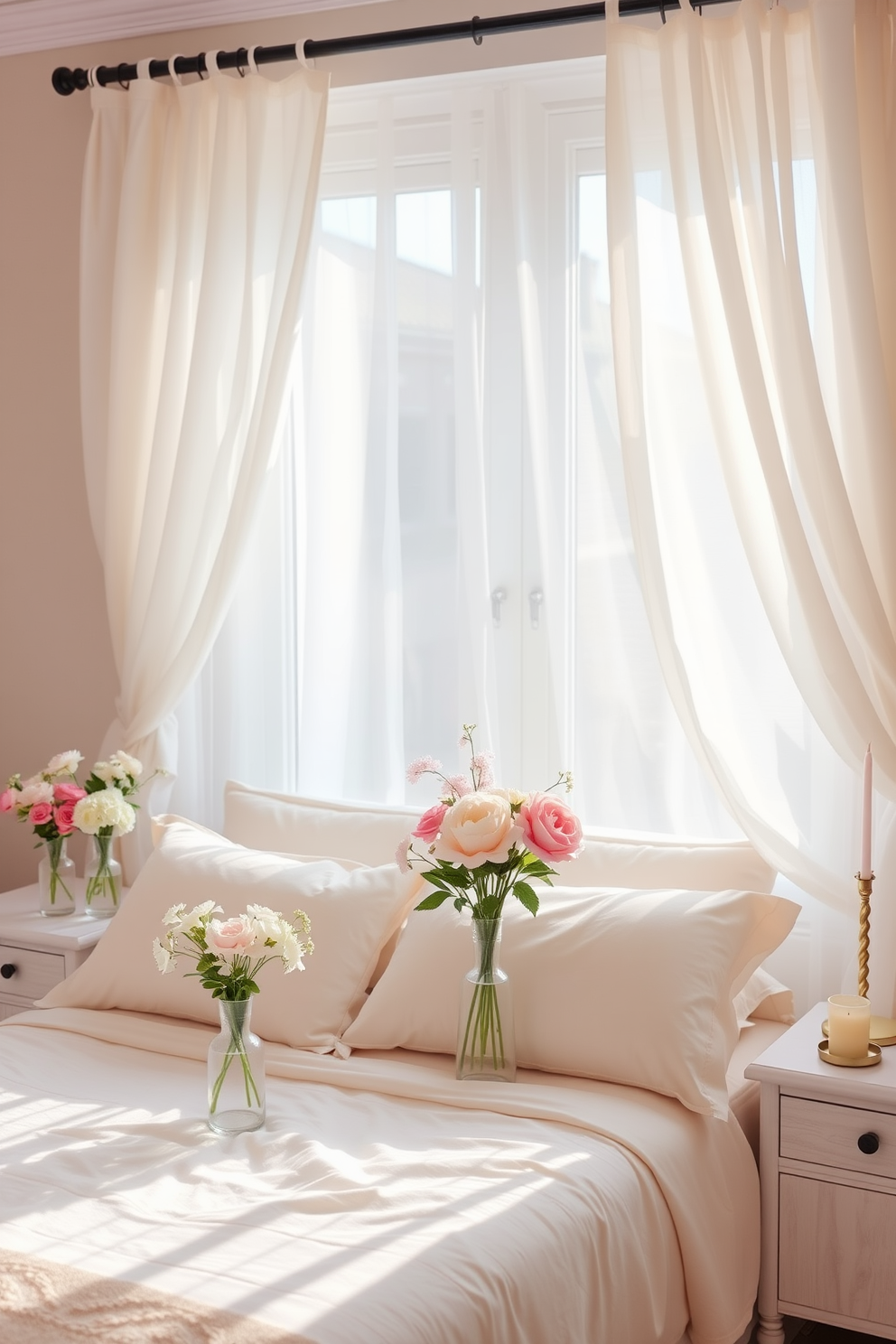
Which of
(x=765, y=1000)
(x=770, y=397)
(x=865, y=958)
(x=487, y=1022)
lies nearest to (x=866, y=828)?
(x=865, y=958)

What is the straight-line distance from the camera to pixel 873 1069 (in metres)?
2.37

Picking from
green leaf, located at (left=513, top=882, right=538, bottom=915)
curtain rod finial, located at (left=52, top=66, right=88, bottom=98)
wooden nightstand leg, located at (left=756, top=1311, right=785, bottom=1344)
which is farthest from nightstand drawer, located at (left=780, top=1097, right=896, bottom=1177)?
curtain rod finial, located at (left=52, top=66, right=88, bottom=98)

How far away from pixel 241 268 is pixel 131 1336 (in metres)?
2.43

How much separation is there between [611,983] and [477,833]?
1.19 feet

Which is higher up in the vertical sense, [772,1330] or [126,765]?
[126,765]

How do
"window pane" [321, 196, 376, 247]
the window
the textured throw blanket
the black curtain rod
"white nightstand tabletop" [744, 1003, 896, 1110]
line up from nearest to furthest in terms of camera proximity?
the textured throw blanket
"white nightstand tabletop" [744, 1003, 896, 1110]
the black curtain rod
the window
"window pane" [321, 196, 376, 247]

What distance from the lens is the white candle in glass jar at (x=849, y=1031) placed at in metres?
2.39

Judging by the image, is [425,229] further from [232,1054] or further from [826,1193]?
[826,1193]

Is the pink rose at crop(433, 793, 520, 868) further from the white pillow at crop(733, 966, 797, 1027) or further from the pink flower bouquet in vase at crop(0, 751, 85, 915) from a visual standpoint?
the pink flower bouquet in vase at crop(0, 751, 85, 915)

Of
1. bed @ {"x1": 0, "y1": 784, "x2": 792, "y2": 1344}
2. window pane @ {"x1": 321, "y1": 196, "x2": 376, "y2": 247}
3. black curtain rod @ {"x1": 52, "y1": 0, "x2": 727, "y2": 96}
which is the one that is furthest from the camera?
window pane @ {"x1": 321, "y1": 196, "x2": 376, "y2": 247}

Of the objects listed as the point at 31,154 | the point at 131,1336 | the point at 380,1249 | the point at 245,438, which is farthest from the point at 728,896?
the point at 31,154

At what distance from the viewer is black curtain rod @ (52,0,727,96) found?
2.86 metres

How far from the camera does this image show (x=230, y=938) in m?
2.14

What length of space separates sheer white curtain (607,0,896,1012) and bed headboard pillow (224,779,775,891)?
0.11 meters
